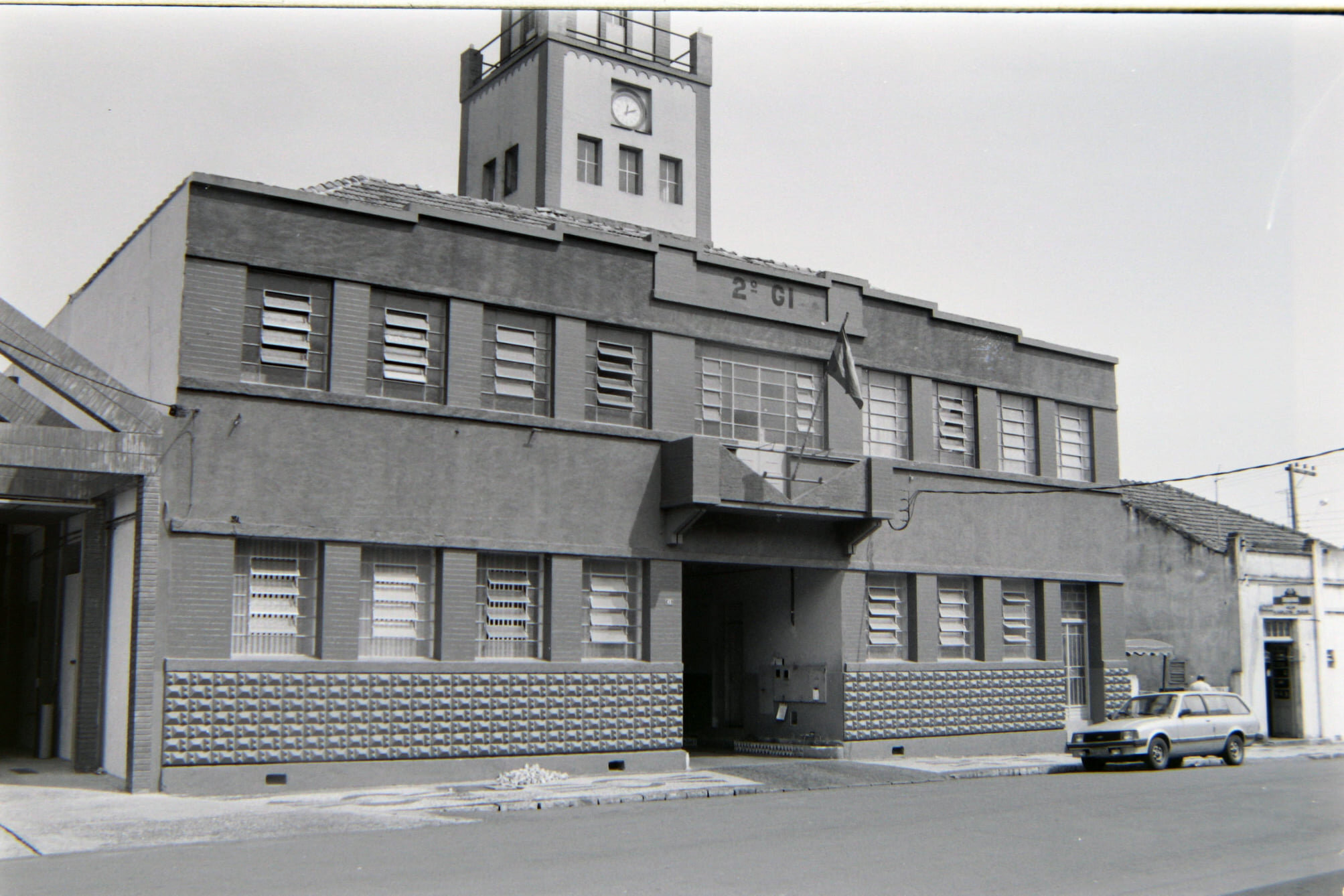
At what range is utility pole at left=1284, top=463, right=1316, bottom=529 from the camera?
33094 millimetres

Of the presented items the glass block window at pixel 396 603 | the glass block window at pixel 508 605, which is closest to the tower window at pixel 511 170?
the glass block window at pixel 508 605

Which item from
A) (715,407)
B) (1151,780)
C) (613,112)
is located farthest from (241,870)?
(613,112)

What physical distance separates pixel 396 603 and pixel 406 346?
3.68 metres

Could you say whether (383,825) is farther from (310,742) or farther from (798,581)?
(798,581)

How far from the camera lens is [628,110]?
31344 mm

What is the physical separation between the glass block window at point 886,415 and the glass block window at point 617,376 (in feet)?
15.6

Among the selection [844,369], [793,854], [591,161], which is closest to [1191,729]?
[844,369]

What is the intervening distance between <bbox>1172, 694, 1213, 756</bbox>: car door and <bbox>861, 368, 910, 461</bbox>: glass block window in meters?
6.54

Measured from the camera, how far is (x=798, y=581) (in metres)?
22.6

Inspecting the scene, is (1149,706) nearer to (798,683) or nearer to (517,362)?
(798,683)

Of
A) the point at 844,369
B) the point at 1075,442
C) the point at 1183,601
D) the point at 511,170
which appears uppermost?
the point at 511,170

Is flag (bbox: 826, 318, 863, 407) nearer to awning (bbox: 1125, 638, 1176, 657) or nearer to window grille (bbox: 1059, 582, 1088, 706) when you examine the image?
window grille (bbox: 1059, 582, 1088, 706)

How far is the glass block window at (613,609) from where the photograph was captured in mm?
19297

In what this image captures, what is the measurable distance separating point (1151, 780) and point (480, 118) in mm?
23059
